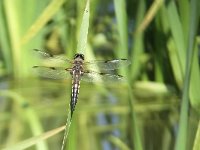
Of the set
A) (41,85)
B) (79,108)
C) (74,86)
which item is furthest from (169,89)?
(74,86)

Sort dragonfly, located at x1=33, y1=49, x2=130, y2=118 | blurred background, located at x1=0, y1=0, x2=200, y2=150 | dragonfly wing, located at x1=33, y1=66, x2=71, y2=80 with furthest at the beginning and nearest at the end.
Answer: blurred background, located at x1=0, y1=0, x2=200, y2=150 → dragonfly wing, located at x1=33, y1=66, x2=71, y2=80 → dragonfly, located at x1=33, y1=49, x2=130, y2=118

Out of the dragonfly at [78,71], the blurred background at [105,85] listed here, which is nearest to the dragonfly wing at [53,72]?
the dragonfly at [78,71]

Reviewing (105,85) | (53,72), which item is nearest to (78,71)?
(53,72)

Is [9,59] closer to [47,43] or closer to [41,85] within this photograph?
[41,85]

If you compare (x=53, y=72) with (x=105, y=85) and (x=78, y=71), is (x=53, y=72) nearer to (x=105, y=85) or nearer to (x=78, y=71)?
(x=78, y=71)

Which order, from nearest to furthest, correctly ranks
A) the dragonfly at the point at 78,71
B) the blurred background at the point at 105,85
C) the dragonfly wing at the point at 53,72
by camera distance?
the dragonfly at the point at 78,71 → the dragonfly wing at the point at 53,72 → the blurred background at the point at 105,85

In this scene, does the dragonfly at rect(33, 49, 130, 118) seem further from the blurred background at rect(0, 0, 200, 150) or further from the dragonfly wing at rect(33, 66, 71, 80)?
the blurred background at rect(0, 0, 200, 150)

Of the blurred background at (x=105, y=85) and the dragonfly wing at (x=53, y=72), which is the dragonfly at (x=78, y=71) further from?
the blurred background at (x=105, y=85)

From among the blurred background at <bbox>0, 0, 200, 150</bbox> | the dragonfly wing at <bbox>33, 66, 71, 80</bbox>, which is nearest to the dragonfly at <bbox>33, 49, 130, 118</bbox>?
the dragonfly wing at <bbox>33, 66, 71, 80</bbox>
